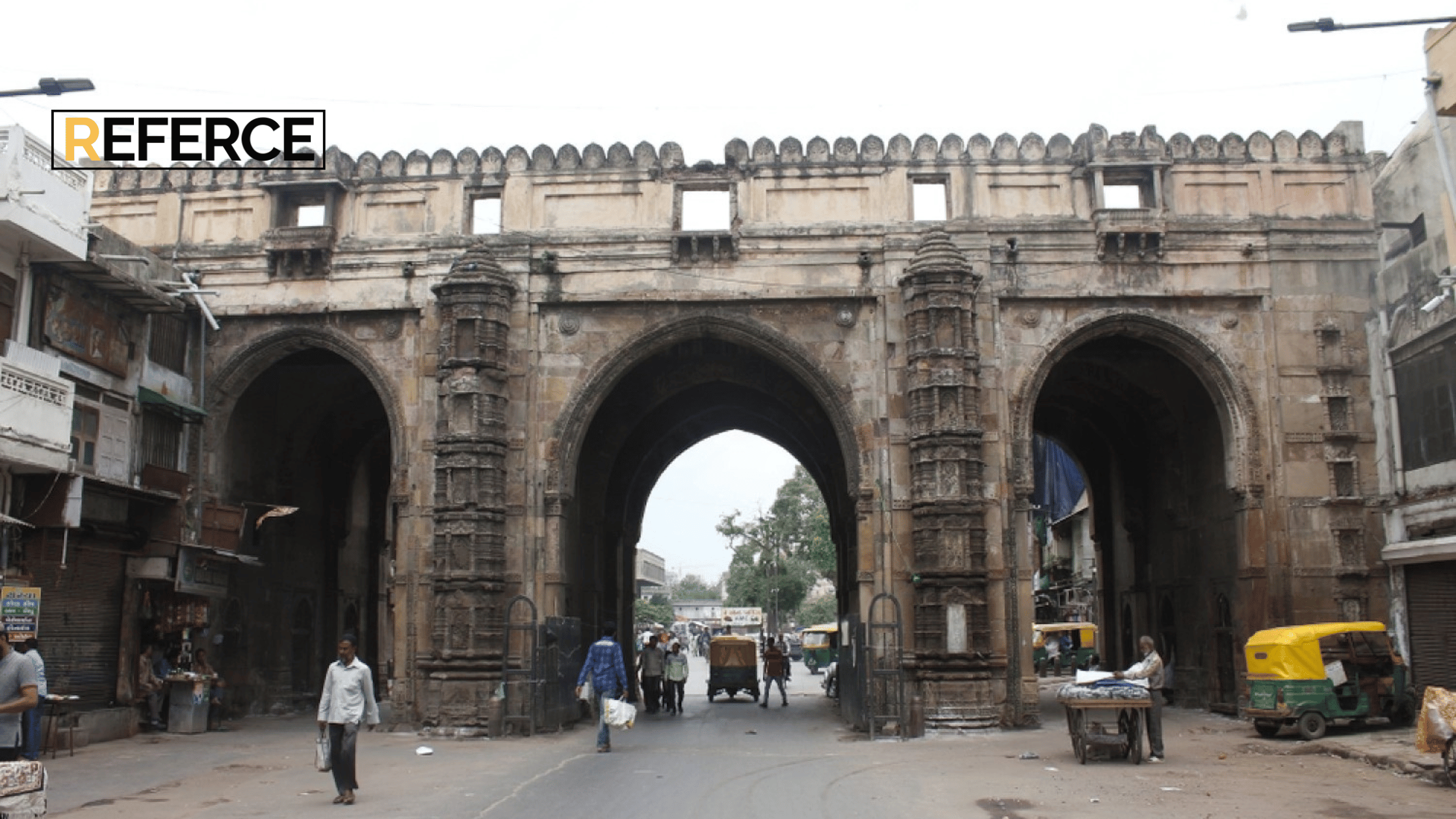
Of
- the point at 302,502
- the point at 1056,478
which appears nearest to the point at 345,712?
the point at 302,502

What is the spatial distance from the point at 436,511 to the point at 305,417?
6.04 metres

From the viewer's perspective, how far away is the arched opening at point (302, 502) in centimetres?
2170

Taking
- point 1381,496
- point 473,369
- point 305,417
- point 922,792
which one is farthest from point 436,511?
point 1381,496

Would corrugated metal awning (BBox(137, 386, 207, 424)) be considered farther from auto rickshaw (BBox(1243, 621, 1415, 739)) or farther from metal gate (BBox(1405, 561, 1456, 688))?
metal gate (BBox(1405, 561, 1456, 688))

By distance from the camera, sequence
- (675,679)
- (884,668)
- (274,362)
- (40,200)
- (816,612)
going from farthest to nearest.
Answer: (816,612) → (675,679) → (274,362) → (884,668) → (40,200)

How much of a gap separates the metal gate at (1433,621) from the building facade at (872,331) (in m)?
0.65

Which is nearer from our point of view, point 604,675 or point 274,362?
point 604,675

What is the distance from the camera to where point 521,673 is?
1811 cm

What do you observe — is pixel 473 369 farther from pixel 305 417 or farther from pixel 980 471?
pixel 980 471

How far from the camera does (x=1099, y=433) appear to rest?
25.4 meters

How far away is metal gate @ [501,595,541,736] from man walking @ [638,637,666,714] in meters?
4.65

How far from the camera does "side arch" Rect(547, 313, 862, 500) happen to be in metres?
19.2

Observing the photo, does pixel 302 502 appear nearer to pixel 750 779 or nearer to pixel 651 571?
pixel 750 779

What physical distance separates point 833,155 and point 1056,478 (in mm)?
15465
